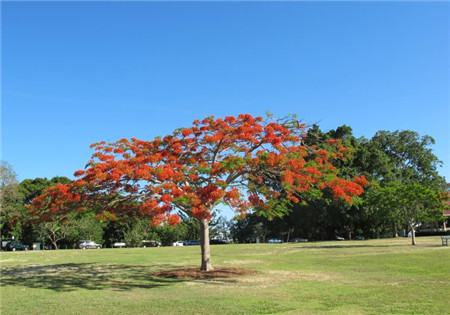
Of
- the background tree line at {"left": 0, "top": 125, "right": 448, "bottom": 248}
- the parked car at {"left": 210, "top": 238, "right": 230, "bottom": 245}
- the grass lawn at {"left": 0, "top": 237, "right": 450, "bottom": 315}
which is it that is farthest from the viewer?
A: the parked car at {"left": 210, "top": 238, "right": 230, "bottom": 245}

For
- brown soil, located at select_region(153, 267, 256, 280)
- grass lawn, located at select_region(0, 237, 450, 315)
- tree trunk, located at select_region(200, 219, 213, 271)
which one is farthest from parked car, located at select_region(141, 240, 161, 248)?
tree trunk, located at select_region(200, 219, 213, 271)

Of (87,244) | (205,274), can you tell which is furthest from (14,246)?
(205,274)

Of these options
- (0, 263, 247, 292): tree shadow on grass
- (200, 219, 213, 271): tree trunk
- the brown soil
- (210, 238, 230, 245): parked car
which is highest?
(200, 219, 213, 271): tree trunk

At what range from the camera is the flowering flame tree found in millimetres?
16578

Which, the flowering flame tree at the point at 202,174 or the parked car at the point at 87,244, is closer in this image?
the flowering flame tree at the point at 202,174

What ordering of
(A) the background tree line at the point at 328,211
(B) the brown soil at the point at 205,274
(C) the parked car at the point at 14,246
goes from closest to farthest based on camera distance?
(B) the brown soil at the point at 205,274 < (A) the background tree line at the point at 328,211 < (C) the parked car at the point at 14,246

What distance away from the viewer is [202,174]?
697 inches

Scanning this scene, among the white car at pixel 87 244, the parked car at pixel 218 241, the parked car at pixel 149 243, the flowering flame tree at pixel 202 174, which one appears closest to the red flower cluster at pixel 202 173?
the flowering flame tree at pixel 202 174

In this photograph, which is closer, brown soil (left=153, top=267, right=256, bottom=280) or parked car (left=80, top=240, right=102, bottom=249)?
brown soil (left=153, top=267, right=256, bottom=280)

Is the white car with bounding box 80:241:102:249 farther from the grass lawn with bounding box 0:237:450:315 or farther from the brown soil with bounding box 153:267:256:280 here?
the brown soil with bounding box 153:267:256:280

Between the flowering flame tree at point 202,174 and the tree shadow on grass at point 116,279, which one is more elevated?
the flowering flame tree at point 202,174

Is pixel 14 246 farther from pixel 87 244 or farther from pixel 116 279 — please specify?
pixel 116 279

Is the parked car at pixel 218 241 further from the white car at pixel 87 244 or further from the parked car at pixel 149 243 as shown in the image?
the white car at pixel 87 244

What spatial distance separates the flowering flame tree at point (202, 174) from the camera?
16.6 meters
